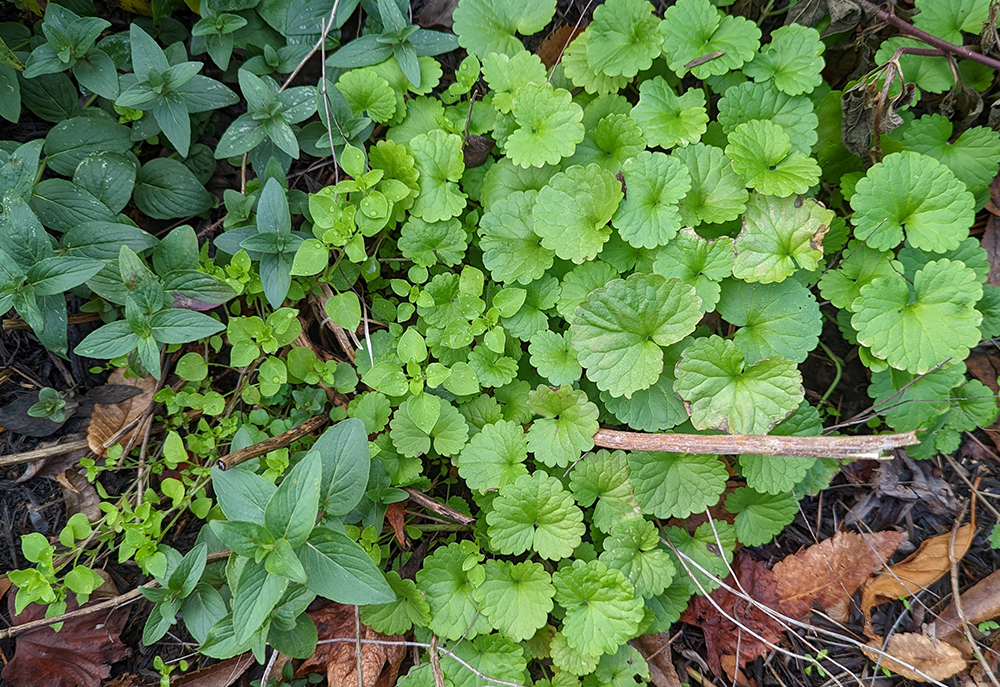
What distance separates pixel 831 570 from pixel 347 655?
219 centimetres

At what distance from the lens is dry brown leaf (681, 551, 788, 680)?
107 inches

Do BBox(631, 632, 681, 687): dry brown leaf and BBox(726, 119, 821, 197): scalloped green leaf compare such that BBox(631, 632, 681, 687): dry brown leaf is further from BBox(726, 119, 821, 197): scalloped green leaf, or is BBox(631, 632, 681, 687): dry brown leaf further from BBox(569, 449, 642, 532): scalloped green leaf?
BBox(726, 119, 821, 197): scalloped green leaf

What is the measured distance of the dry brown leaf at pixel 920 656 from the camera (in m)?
2.56

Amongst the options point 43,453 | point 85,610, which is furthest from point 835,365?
point 43,453

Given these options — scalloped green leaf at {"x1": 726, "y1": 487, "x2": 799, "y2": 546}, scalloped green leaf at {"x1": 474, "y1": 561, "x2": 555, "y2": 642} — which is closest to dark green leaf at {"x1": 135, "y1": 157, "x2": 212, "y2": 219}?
scalloped green leaf at {"x1": 474, "y1": 561, "x2": 555, "y2": 642}

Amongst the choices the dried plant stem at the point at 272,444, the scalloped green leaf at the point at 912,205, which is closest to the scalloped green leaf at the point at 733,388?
the scalloped green leaf at the point at 912,205

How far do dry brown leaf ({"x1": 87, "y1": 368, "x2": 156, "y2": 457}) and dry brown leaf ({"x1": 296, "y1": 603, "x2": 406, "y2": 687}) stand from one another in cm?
119

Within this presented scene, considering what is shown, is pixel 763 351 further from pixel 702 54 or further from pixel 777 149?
pixel 702 54

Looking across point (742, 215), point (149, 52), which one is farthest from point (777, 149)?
point (149, 52)

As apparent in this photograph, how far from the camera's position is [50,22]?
7.72ft

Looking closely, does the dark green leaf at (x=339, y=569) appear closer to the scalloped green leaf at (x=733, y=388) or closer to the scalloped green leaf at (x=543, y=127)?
the scalloped green leaf at (x=733, y=388)

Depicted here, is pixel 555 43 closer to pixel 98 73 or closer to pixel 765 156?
pixel 765 156

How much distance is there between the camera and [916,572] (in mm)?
2684

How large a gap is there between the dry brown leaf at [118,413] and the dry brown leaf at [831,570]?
2968mm
